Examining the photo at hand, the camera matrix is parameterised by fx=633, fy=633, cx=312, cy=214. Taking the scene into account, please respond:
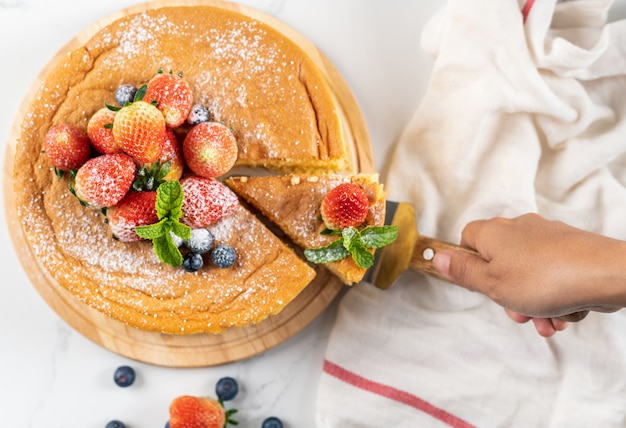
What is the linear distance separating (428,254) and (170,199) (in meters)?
1.16

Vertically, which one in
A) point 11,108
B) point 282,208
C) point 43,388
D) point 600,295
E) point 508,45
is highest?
point 11,108

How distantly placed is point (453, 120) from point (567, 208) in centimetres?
71

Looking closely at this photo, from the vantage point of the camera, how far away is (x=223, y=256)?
2.59m

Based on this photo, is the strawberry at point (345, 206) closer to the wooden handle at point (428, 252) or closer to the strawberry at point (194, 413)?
the wooden handle at point (428, 252)

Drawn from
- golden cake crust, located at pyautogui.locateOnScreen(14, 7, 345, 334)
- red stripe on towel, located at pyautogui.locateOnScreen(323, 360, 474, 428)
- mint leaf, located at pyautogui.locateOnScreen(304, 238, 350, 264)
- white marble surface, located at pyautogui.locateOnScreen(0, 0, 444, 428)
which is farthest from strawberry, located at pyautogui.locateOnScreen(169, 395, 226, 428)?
mint leaf, located at pyautogui.locateOnScreen(304, 238, 350, 264)

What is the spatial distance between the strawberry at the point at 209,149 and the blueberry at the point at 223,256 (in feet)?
1.00

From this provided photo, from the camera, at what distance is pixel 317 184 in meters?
2.70

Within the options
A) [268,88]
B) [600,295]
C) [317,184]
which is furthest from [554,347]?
[268,88]

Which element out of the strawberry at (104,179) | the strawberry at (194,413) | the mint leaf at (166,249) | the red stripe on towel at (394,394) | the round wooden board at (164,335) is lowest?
the red stripe on towel at (394,394)

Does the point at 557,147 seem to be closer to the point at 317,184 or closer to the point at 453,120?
the point at 453,120

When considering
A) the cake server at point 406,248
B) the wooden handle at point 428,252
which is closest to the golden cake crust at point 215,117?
the cake server at point 406,248

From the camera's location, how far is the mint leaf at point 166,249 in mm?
2430

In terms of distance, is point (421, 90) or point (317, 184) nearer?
point (317, 184)

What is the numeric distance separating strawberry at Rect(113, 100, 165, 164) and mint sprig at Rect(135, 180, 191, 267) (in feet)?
0.52
